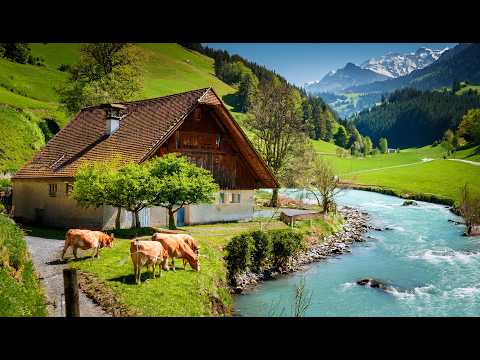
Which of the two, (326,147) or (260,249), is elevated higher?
(326,147)

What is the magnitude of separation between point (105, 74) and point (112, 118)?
35.2ft

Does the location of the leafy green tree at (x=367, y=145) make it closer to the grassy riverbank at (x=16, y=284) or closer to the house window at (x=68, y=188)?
the house window at (x=68, y=188)

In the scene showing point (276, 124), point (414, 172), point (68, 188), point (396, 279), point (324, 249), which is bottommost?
point (396, 279)

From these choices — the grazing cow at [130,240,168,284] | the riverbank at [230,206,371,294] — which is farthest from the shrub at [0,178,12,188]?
the grazing cow at [130,240,168,284]

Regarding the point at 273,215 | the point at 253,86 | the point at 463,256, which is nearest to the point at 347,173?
the point at 253,86

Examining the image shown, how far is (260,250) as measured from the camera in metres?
13.3

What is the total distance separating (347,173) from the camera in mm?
30031

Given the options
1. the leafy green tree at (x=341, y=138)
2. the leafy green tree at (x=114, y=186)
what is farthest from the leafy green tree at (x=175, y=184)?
the leafy green tree at (x=341, y=138)

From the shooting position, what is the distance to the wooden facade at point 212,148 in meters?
15.9

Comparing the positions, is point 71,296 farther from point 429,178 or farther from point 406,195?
point 406,195

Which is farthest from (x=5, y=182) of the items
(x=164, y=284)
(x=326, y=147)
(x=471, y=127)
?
(x=326, y=147)

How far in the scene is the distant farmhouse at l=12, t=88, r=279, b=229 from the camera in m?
14.4
